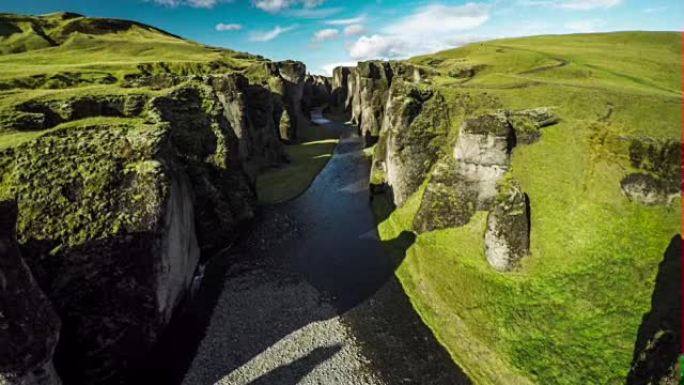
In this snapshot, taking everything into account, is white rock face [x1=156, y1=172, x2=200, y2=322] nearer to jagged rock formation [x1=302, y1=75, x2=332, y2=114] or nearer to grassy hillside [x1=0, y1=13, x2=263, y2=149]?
grassy hillside [x1=0, y1=13, x2=263, y2=149]

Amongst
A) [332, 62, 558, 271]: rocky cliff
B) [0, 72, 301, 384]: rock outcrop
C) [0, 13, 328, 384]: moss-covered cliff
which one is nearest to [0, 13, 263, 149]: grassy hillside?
[0, 13, 328, 384]: moss-covered cliff

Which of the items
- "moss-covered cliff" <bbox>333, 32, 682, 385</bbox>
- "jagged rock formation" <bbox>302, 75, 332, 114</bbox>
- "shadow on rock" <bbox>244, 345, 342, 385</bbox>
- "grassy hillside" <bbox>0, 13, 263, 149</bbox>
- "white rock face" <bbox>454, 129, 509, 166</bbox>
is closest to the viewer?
"moss-covered cliff" <bbox>333, 32, 682, 385</bbox>

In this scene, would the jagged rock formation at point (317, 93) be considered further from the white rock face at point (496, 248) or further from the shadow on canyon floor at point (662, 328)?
the shadow on canyon floor at point (662, 328)

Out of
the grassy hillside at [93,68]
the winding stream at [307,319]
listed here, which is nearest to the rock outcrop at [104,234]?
the winding stream at [307,319]

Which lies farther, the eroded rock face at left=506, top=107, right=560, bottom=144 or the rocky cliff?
the eroded rock face at left=506, top=107, right=560, bottom=144

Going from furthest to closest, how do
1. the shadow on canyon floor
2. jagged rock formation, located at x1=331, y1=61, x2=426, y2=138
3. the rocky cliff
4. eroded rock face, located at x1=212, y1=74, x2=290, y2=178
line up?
jagged rock formation, located at x1=331, y1=61, x2=426, y2=138
eroded rock face, located at x1=212, y1=74, x2=290, y2=178
the rocky cliff
the shadow on canyon floor

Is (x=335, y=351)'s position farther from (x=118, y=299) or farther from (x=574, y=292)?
(x=574, y=292)

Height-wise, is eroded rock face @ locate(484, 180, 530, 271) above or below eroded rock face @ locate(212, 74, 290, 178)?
below

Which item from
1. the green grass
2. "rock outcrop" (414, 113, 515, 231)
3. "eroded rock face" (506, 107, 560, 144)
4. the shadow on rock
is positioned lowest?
the shadow on rock
